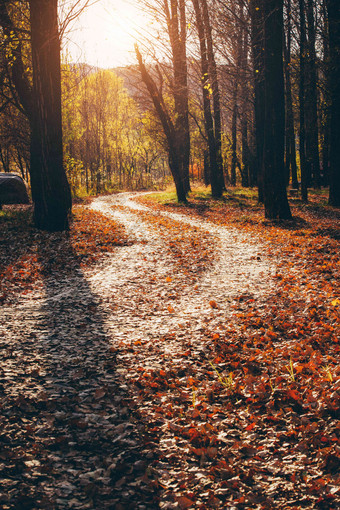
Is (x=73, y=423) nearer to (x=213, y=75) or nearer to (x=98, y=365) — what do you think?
(x=98, y=365)

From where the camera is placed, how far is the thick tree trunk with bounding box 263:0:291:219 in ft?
41.0

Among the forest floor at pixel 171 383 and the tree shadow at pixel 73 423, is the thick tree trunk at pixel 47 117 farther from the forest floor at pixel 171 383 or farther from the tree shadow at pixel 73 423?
the tree shadow at pixel 73 423

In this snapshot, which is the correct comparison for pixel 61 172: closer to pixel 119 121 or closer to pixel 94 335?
pixel 94 335

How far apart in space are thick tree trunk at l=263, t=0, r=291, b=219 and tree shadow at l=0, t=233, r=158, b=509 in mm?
9547

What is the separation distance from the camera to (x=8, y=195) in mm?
20734

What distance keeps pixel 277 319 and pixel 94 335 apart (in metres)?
2.74

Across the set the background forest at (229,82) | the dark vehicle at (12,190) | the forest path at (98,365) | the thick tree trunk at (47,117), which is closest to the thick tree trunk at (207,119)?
the background forest at (229,82)

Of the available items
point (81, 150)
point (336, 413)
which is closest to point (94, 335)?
point (336, 413)

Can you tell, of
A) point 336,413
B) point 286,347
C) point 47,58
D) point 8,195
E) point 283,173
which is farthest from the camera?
point 8,195

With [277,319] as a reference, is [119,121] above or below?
above

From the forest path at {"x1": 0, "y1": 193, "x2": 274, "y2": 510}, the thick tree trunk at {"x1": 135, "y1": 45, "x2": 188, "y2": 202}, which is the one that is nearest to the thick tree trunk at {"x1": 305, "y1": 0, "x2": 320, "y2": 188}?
the thick tree trunk at {"x1": 135, "y1": 45, "x2": 188, "y2": 202}

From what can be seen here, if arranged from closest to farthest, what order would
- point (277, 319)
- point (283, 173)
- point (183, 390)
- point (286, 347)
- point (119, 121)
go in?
point (183, 390)
point (286, 347)
point (277, 319)
point (283, 173)
point (119, 121)

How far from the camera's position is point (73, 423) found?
3.31 meters

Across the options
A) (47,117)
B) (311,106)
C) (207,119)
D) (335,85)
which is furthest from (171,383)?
(311,106)
